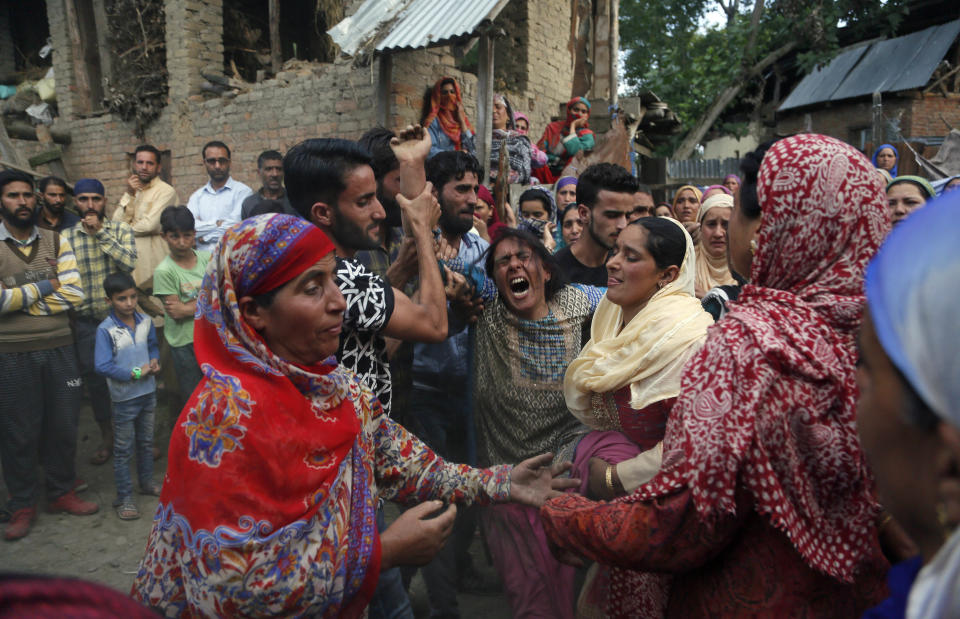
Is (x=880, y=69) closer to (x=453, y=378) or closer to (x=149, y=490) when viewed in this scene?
(x=453, y=378)

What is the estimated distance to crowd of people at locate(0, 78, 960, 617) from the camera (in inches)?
32.2

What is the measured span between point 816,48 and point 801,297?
17902 millimetres

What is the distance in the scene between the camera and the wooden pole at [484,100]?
6.75 m

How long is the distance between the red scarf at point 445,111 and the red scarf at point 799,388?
6134mm

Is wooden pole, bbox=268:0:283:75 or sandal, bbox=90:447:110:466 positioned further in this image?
wooden pole, bbox=268:0:283:75

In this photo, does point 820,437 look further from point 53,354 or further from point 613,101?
point 613,101

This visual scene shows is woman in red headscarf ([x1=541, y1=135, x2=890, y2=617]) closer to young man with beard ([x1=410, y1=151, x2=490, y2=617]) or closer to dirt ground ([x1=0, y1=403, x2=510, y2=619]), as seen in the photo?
young man with beard ([x1=410, y1=151, x2=490, y2=617])

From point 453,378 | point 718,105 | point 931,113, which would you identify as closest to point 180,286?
point 453,378

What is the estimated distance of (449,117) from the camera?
7.39m

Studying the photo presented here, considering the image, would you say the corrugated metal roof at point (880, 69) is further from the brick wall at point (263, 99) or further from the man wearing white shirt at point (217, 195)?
the man wearing white shirt at point (217, 195)

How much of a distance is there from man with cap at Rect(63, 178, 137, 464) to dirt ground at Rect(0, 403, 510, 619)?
122 cm

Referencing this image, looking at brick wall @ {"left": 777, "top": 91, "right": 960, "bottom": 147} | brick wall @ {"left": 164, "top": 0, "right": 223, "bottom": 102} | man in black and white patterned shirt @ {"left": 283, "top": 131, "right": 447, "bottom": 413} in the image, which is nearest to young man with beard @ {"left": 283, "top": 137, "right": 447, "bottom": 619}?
man in black and white patterned shirt @ {"left": 283, "top": 131, "right": 447, "bottom": 413}


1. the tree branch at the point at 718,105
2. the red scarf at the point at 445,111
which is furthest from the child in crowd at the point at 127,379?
the tree branch at the point at 718,105

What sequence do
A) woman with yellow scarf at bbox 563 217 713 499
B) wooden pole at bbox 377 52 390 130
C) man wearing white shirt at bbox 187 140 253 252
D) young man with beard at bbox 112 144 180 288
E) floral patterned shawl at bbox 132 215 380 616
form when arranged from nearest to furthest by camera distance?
1. floral patterned shawl at bbox 132 215 380 616
2. woman with yellow scarf at bbox 563 217 713 499
3. young man with beard at bbox 112 144 180 288
4. man wearing white shirt at bbox 187 140 253 252
5. wooden pole at bbox 377 52 390 130
